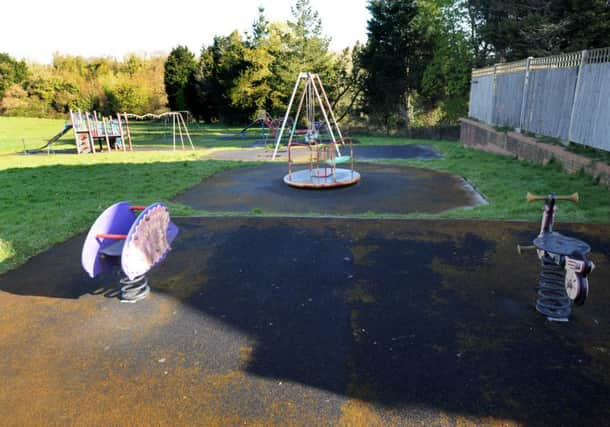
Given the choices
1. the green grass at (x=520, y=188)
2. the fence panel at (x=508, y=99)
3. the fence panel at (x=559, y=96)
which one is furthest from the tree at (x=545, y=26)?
the green grass at (x=520, y=188)

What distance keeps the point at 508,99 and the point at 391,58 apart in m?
14.3

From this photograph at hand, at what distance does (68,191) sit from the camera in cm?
924

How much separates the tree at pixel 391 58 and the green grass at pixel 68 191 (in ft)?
50.0

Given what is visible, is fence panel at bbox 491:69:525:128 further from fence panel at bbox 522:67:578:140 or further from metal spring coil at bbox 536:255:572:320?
metal spring coil at bbox 536:255:572:320

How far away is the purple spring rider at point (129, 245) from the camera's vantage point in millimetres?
3475

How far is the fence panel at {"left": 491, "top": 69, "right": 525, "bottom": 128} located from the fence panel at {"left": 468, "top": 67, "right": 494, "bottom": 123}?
55 centimetres

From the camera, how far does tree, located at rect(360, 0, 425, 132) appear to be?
25188 millimetres

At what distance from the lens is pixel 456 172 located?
Answer: 10.3m

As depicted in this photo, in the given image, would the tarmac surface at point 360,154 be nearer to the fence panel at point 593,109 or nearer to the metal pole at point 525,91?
the metal pole at point 525,91

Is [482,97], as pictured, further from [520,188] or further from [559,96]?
[520,188]

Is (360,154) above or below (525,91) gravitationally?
below

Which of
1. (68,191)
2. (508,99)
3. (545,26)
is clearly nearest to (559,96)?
(508,99)

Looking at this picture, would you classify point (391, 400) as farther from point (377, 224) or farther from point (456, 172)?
point (456, 172)

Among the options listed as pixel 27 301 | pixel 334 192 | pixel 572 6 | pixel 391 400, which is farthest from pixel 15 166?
pixel 572 6
